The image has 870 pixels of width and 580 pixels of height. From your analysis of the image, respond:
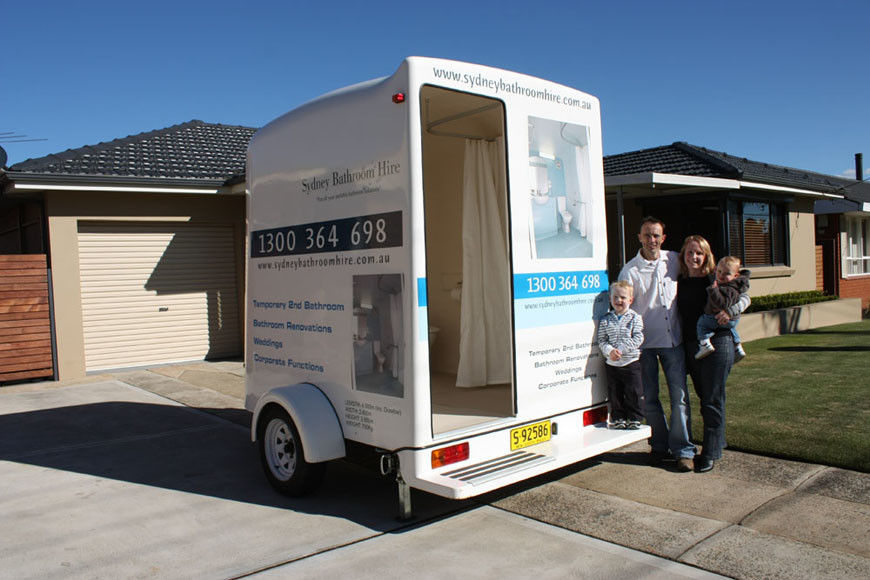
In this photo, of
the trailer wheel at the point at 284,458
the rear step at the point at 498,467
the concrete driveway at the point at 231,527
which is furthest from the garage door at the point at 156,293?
the rear step at the point at 498,467

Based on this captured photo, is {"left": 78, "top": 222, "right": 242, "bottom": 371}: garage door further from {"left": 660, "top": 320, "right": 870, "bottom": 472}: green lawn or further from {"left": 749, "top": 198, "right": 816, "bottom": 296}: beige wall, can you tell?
{"left": 749, "top": 198, "right": 816, "bottom": 296}: beige wall

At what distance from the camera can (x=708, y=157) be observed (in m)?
13.9

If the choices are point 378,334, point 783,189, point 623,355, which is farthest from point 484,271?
point 783,189

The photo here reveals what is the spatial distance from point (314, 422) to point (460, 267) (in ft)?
9.63

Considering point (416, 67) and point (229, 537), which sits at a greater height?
point (416, 67)

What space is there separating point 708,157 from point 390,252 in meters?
11.3

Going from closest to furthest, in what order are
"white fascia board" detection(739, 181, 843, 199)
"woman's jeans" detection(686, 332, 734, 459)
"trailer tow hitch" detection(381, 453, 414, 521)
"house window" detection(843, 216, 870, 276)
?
"trailer tow hitch" detection(381, 453, 414, 521) < "woman's jeans" detection(686, 332, 734, 459) < "white fascia board" detection(739, 181, 843, 199) < "house window" detection(843, 216, 870, 276)

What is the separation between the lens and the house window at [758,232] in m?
13.7

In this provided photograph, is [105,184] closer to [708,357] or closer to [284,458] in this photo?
[284,458]

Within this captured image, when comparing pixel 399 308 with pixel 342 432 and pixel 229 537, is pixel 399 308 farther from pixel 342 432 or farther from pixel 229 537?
pixel 229 537

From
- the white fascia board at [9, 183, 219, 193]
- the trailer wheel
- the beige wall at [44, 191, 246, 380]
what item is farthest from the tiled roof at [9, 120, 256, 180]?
the trailer wheel

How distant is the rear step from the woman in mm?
1419

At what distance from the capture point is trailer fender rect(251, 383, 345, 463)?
4.77 m

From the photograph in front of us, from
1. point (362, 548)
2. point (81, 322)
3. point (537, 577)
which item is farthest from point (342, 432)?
point (81, 322)
